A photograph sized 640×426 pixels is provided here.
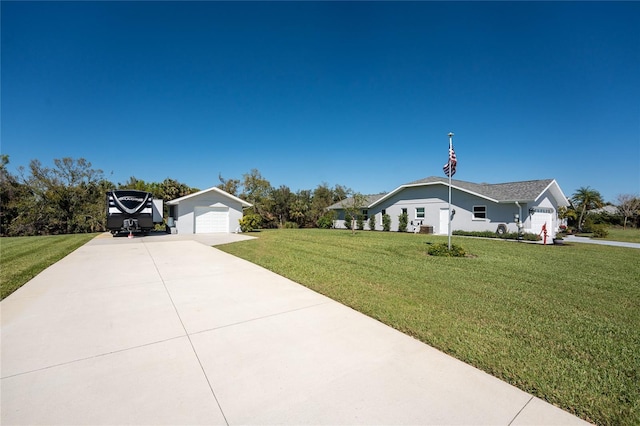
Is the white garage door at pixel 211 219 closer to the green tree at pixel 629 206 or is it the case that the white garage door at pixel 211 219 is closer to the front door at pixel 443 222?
the front door at pixel 443 222

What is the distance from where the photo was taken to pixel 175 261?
8.50 m

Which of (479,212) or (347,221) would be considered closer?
(479,212)

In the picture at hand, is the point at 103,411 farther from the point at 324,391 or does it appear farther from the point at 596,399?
the point at 596,399

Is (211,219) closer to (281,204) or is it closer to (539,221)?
(281,204)

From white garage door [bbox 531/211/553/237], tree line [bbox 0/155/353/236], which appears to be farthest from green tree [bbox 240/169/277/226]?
white garage door [bbox 531/211/553/237]

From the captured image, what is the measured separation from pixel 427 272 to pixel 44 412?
7093 millimetres

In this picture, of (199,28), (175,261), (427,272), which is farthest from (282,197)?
(427,272)

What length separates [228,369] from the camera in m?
2.73

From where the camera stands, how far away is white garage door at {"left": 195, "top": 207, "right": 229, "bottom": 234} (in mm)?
19562

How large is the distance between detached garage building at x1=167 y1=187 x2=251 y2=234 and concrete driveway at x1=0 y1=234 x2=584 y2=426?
14.5 metres

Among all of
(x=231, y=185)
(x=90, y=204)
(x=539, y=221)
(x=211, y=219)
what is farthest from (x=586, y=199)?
(x=90, y=204)

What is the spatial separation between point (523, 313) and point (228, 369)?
4.45 meters

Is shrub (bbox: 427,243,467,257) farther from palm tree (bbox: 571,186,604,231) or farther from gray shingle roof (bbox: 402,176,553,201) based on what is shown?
palm tree (bbox: 571,186,604,231)

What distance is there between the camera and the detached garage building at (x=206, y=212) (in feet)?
62.0
